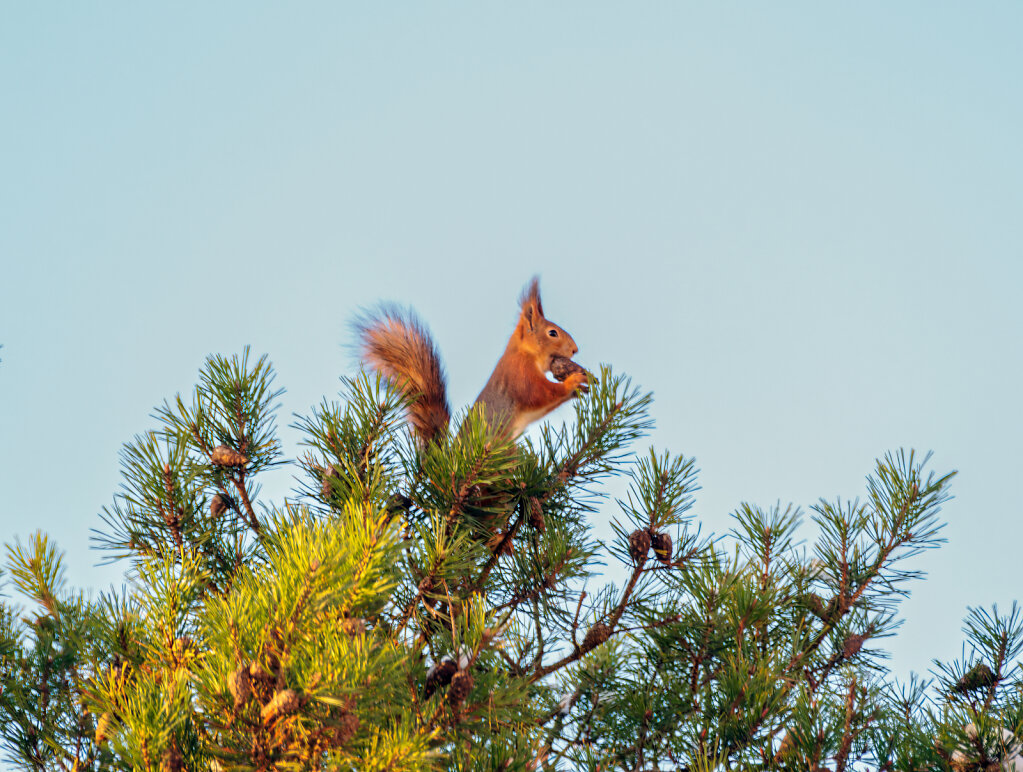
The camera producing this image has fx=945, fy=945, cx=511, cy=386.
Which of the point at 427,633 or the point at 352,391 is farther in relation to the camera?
the point at 352,391

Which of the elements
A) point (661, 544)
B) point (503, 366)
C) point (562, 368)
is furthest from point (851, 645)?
point (503, 366)

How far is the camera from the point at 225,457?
123cm

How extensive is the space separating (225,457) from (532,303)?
2.20 meters

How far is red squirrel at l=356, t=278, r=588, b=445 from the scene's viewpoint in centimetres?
208

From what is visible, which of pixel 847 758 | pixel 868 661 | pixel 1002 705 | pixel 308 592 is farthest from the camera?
pixel 868 661

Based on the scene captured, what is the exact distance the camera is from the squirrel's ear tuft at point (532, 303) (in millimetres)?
3332

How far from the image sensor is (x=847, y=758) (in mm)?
1050

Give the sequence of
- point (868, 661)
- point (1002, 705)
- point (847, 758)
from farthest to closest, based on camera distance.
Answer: point (868, 661) < point (1002, 705) < point (847, 758)

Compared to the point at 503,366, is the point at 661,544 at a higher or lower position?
lower

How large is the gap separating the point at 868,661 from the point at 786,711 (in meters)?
0.30

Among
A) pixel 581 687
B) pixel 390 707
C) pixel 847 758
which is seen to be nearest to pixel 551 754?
pixel 581 687

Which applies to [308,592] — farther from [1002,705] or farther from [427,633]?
[1002,705]

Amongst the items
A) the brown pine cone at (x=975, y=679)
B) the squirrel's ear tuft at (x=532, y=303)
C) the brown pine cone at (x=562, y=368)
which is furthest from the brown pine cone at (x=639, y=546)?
the squirrel's ear tuft at (x=532, y=303)

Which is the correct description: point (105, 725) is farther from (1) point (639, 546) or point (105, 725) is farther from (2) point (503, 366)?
(2) point (503, 366)
